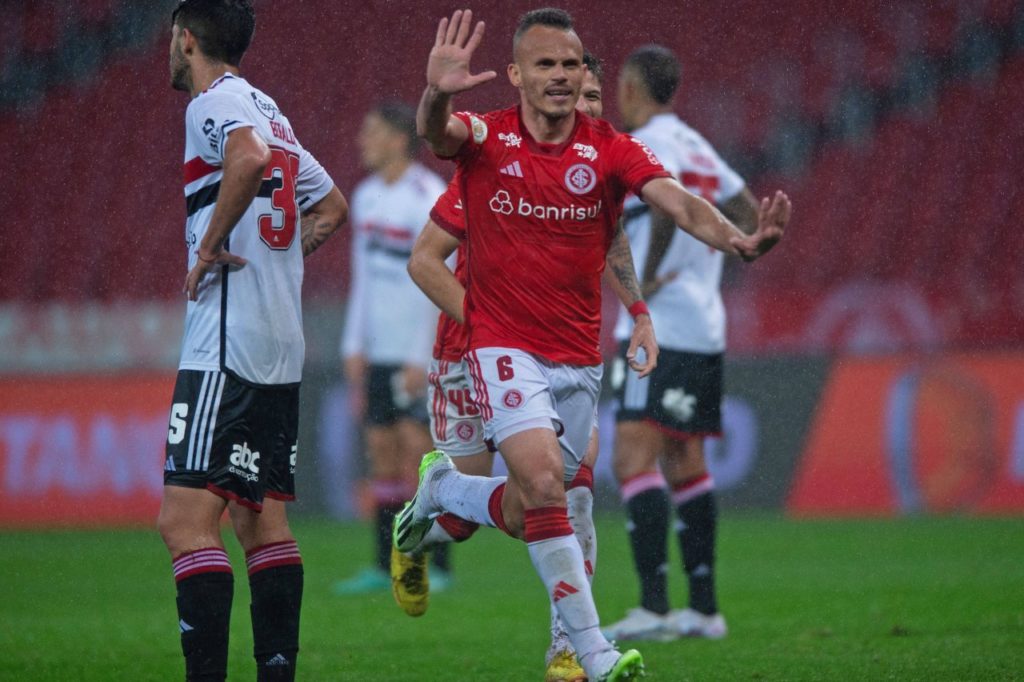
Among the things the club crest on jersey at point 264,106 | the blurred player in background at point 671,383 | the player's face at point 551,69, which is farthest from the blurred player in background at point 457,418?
the blurred player in background at point 671,383

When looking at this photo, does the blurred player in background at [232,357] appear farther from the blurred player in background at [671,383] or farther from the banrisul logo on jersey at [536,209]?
the blurred player in background at [671,383]


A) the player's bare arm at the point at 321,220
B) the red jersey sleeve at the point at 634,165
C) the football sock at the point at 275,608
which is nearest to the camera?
the football sock at the point at 275,608

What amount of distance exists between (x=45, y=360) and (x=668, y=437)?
6.69 metres

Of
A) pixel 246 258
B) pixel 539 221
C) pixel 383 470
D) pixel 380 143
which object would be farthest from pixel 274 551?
pixel 380 143

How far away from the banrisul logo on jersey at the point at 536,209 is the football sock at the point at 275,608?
49.0 inches

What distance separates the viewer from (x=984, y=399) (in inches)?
437

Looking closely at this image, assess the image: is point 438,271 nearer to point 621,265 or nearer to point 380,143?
point 621,265

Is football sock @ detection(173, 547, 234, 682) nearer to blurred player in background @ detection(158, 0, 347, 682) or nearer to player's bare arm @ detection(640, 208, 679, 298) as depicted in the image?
blurred player in background @ detection(158, 0, 347, 682)

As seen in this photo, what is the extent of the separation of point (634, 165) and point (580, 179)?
174 mm

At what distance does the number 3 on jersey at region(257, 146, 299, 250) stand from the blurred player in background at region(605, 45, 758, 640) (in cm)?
229

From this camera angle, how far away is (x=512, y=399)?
4.49 m

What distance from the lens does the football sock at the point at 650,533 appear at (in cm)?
625

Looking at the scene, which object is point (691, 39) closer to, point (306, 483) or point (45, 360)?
point (306, 483)

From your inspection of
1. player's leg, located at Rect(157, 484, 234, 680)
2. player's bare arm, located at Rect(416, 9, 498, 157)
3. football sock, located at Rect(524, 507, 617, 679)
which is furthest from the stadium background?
player's leg, located at Rect(157, 484, 234, 680)
